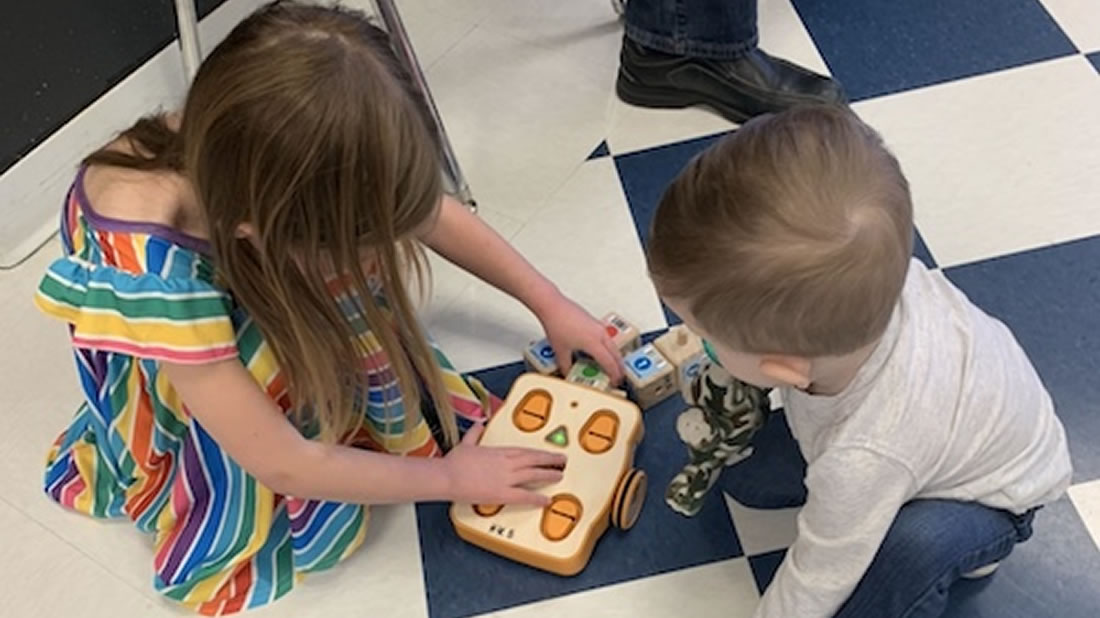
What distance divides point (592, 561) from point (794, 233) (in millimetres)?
449

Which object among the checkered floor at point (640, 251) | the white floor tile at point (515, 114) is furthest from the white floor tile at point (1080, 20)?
the white floor tile at point (515, 114)

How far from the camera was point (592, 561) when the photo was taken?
1004 millimetres

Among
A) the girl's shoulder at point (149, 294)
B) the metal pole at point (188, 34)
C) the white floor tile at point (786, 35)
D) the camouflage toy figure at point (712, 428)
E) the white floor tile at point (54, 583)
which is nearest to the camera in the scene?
the girl's shoulder at point (149, 294)

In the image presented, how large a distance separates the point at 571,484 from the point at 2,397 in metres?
0.60

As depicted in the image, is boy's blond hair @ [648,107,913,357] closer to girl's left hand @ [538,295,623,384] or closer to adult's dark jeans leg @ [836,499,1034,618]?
adult's dark jeans leg @ [836,499,1034,618]

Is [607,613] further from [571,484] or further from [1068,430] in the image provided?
[1068,430]

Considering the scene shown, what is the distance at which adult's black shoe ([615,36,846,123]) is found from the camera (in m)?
1.32

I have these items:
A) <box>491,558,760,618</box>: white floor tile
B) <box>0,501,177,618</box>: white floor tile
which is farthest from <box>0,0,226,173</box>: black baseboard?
<box>491,558,760,618</box>: white floor tile

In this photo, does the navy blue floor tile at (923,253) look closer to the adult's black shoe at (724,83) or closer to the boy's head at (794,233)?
the adult's black shoe at (724,83)

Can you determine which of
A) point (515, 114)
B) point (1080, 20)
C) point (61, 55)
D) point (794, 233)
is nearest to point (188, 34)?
point (61, 55)

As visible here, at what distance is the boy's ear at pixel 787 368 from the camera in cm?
72

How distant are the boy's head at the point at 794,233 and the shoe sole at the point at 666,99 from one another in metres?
0.66

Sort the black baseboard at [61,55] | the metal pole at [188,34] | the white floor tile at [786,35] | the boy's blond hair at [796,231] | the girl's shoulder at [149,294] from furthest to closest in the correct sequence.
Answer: the white floor tile at [786,35] < the black baseboard at [61,55] < the metal pole at [188,34] < the girl's shoulder at [149,294] < the boy's blond hair at [796,231]

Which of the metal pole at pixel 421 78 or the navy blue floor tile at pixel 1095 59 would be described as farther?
the navy blue floor tile at pixel 1095 59
